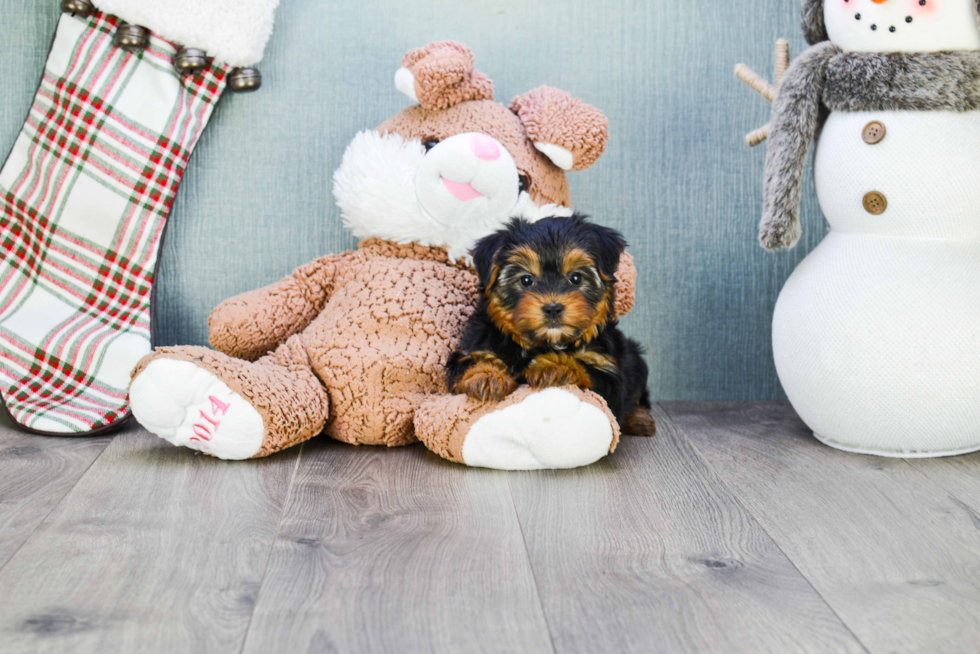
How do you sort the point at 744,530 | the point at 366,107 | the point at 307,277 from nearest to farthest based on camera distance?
the point at 744,530, the point at 307,277, the point at 366,107

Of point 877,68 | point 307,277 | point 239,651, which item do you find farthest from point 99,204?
point 877,68

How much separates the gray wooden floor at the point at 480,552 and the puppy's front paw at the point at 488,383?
151 mm

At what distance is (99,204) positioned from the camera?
6.77 feet

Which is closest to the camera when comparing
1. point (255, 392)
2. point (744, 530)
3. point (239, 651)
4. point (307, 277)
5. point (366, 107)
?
point (239, 651)

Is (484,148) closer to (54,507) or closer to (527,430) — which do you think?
(527,430)

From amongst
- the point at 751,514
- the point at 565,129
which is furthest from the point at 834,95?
the point at 751,514

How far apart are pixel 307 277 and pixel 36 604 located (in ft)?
3.32

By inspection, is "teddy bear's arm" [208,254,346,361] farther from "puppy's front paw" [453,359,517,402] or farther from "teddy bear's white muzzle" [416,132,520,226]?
"puppy's front paw" [453,359,517,402]

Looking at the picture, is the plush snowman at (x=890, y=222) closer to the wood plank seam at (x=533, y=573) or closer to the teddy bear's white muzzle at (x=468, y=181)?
the teddy bear's white muzzle at (x=468, y=181)

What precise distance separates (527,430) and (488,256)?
34cm

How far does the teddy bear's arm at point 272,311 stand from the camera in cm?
189

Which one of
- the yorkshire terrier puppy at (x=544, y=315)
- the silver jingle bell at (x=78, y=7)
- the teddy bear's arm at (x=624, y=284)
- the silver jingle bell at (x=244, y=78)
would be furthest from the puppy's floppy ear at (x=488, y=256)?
the silver jingle bell at (x=78, y=7)

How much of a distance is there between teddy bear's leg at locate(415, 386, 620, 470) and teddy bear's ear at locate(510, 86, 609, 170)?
1.83ft

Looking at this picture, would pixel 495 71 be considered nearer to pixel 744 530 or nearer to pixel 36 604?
pixel 744 530
